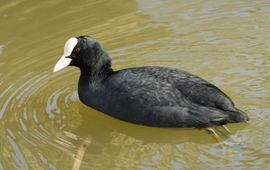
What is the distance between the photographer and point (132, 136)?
5.12 meters

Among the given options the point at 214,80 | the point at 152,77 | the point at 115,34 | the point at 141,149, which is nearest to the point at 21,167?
the point at 141,149

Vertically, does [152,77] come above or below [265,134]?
above

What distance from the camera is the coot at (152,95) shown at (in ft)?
16.2

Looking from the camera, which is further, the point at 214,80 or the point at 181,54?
the point at 181,54

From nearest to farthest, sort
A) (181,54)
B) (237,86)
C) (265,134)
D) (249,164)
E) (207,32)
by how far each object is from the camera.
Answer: (249,164), (265,134), (237,86), (181,54), (207,32)

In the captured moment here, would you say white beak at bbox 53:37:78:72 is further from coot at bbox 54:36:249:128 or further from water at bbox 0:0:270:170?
water at bbox 0:0:270:170

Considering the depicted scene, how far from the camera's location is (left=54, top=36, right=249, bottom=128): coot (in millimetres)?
4930

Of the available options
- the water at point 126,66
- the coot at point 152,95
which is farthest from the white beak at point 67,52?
the water at point 126,66

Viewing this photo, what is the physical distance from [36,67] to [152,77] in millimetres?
1668

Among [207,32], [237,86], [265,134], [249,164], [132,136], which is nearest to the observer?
[249,164]

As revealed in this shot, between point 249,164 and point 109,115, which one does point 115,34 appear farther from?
point 249,164

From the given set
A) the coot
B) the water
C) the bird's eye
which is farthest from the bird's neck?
the water

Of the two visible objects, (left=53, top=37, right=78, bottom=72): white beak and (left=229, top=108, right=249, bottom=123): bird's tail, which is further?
(left=53, top=37, right=78, bottom=72): white beak

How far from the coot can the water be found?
5.9 inches
